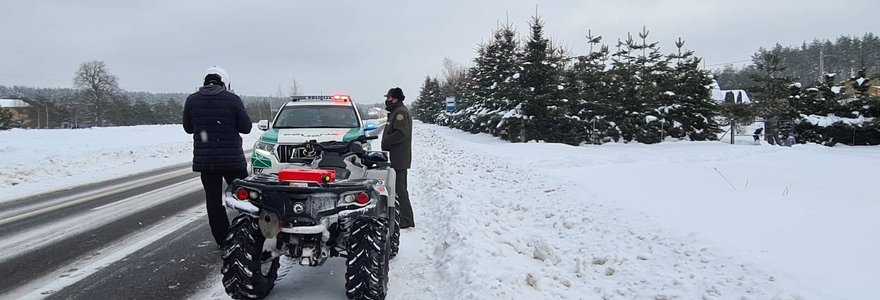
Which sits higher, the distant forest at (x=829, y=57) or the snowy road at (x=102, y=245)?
the distant forest at (x=829, y=57)

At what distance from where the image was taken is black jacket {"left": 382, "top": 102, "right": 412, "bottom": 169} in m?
6.41

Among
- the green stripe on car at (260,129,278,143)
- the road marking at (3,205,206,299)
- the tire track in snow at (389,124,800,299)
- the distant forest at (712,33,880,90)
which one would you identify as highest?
the distant forest at (712,33,880,90)

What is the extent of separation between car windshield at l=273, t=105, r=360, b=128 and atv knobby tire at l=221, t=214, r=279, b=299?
5685 mm

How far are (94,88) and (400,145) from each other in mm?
87038

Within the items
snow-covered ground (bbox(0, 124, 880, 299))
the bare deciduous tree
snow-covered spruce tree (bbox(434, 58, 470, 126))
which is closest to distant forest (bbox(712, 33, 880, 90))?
snow-covered spruce tree (bbox(434, 58, 470, 126))

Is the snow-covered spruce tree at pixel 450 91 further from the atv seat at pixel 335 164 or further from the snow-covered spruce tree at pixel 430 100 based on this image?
the atv seat at pixel 335 164

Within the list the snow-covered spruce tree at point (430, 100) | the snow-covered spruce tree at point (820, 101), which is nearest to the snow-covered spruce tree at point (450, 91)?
the snow-covered spruce tree at point (430, 100)

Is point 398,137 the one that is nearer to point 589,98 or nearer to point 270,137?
point 270,137

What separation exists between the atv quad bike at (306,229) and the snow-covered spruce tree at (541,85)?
19.6m

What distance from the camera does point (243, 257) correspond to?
3.43 m

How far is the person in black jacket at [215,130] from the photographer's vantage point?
4902 millimetres

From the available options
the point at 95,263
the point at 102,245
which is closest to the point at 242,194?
the point at 95,263

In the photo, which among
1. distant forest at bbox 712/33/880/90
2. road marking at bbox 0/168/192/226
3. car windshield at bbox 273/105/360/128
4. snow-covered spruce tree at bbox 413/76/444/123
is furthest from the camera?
distant forest at bbox 712/33/880/90

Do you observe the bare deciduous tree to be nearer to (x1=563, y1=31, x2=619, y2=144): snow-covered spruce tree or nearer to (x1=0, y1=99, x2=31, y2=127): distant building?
(x1=0, y1=99, x2=31, y2=127): distant building
